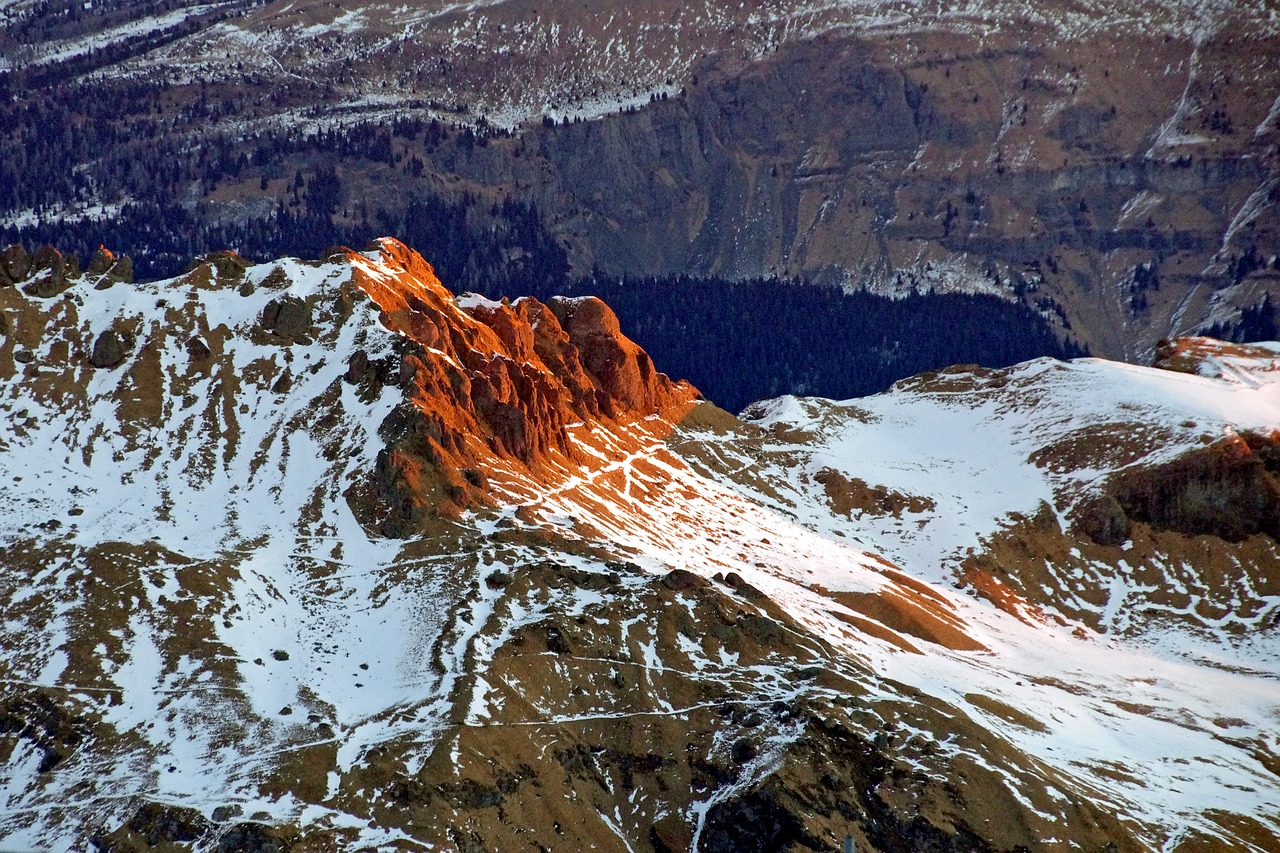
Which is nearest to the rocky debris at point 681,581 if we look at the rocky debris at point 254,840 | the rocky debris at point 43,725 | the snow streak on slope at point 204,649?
the snow streak on slope at point 204,649

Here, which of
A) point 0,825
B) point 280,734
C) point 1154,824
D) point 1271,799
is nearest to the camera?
point 0,825

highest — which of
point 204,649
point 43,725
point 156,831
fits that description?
point 43,725

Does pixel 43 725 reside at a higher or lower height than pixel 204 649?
higher

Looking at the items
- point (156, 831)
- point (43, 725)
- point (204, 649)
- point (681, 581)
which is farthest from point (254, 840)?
point (681, 581)

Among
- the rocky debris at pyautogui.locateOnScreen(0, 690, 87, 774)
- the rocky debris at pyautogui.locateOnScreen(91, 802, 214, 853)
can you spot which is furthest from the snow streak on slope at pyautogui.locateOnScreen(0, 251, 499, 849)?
the rocky debris at pyautogui.locateOnScreen(91, 802, 214, 853)

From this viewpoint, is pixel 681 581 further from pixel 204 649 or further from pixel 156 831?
pixel 156 831

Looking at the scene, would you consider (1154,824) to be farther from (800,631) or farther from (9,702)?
(9,702)

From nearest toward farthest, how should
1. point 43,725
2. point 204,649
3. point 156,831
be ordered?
point 156,831, point 43,725, point 204,649

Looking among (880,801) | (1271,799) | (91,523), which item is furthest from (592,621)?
(1271,799)

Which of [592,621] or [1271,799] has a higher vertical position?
[592,621]

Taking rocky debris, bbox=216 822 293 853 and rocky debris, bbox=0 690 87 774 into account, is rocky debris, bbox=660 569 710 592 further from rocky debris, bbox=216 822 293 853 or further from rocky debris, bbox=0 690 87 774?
rocky debris, bbox=0 690 87 774

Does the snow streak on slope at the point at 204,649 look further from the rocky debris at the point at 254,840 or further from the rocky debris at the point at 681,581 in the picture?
the rocky debris at the point at 681,581
